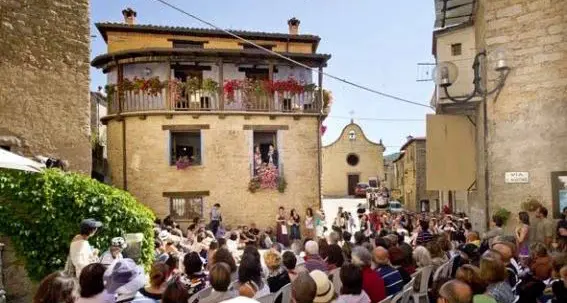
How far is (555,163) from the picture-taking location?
412 inches

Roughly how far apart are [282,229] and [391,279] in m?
11.8

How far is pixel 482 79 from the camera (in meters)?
11.8

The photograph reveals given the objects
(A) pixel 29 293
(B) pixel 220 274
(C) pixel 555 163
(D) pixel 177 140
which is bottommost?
(A) pixel 29 293

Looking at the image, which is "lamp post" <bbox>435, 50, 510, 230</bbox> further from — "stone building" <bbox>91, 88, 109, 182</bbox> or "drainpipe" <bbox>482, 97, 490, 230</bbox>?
"stone building" <bbox>91, 88, 109, 182</bbox>

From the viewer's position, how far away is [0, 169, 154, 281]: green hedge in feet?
26.0

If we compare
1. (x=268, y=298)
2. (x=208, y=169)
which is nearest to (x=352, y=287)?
(x=268, y=298)

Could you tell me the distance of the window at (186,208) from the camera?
1884 centimetres

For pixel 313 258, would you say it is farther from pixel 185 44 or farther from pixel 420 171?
pixel 420 171

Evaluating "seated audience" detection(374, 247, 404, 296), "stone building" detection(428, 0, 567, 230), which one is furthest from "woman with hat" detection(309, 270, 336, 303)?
"stone building" detection(428, 0, 567, 230)

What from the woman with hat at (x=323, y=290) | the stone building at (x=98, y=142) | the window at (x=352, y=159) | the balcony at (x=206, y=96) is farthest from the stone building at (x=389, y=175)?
the woman with hat at (x=323, y=290)

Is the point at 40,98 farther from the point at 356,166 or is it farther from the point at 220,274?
the point at 356,166

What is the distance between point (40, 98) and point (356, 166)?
44.4 meters

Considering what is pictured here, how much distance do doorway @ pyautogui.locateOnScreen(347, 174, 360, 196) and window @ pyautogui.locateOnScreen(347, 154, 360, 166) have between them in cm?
121

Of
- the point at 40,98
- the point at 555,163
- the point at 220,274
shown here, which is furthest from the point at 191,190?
the point at 220,274
